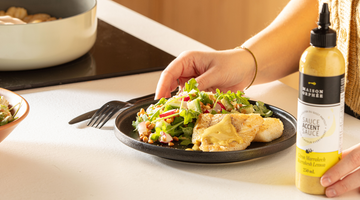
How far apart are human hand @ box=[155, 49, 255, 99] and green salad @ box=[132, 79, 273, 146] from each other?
182 millimetres

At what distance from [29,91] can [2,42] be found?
0.18 metres

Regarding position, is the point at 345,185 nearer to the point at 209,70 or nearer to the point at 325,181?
the point at 325,181

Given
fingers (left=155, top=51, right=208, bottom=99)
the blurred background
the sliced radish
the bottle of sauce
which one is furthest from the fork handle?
the blurred background

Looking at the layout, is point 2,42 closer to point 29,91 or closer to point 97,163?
point 29,91

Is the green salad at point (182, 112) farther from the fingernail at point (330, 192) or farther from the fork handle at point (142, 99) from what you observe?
the fingernail at point (330, 192)

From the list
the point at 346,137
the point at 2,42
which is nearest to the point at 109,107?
the point at 2,42

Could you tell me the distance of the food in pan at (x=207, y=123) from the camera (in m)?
0.85

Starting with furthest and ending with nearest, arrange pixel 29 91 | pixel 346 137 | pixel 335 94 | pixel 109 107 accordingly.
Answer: pixel 29 91, pixel 109 107, pixel 346 137, pixel 335 94

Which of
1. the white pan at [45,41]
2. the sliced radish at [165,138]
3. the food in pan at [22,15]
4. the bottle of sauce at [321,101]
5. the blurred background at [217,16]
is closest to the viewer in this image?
the bottle of sauce at [321,101]

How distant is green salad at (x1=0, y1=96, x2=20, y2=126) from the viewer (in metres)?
0.85

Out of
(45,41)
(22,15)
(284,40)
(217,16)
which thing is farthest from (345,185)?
(217,16)

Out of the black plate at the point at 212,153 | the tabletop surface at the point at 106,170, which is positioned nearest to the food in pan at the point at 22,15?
the tabletop surface at the point at 106,170

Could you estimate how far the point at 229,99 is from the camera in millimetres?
985

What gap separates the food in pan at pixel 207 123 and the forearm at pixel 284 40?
35 cm
